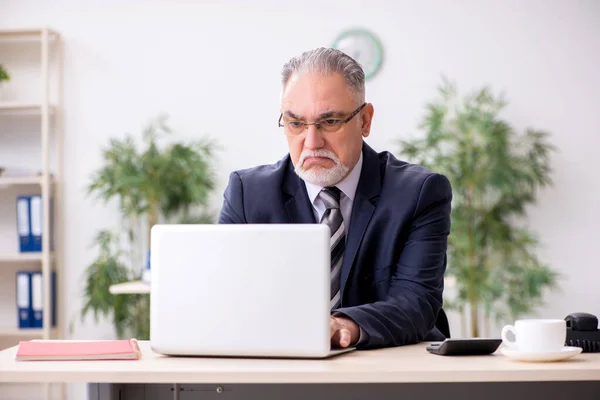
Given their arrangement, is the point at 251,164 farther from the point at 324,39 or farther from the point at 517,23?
the point at 517,23

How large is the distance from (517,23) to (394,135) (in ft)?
3.49

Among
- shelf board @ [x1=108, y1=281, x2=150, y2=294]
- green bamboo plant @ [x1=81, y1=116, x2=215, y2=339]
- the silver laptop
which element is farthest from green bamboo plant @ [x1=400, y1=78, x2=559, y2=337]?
the silver laptop

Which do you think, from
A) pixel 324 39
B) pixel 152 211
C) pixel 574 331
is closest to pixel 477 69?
pixel 324 39

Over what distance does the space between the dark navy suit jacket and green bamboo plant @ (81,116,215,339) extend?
9.15ft

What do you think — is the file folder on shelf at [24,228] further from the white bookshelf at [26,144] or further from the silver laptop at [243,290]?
the silver laptop at [243,290]

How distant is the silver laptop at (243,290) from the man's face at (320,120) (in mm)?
590

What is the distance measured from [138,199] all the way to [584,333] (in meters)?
3.70

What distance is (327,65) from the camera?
1955 millimetres

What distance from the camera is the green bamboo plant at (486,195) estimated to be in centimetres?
480

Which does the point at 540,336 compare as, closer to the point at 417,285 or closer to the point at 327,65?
the point at 417,285

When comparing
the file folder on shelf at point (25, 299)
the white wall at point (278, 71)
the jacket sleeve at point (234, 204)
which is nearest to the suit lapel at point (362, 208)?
the jacket sleeve at point (234, 204)

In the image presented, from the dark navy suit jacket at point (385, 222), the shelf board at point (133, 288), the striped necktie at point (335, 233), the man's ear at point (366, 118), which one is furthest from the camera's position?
the shelf board at point (133, 288)

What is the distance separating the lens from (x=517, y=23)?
17.0 ft

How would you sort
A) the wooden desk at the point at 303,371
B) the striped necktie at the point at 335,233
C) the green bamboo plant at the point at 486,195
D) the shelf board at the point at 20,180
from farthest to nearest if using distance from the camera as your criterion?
the shelf board at the point at 20,180 < the green bamboo plant at the point at 486,195 < the striped necktie at the point at 335,233 < the wooden desk at the point at 303,371
